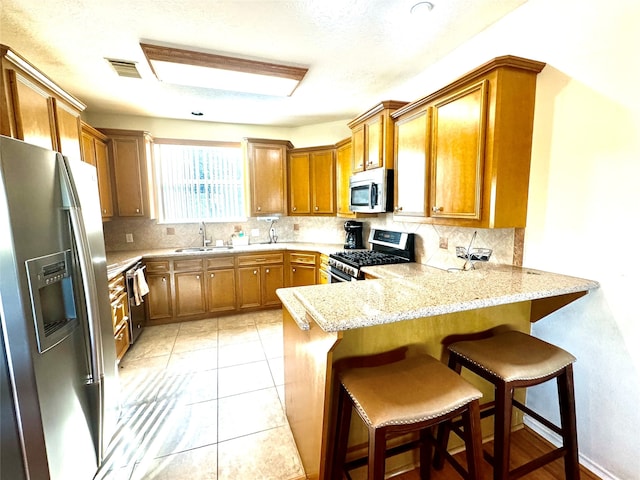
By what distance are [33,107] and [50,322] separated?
1.42 m

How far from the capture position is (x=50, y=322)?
136 cm

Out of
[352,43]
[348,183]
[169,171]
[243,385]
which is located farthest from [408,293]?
[169,171]

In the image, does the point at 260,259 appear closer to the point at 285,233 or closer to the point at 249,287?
the point at 249,287

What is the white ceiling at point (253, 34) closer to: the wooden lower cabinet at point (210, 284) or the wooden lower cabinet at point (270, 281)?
the wooden lower cabinet at point (210, 284)

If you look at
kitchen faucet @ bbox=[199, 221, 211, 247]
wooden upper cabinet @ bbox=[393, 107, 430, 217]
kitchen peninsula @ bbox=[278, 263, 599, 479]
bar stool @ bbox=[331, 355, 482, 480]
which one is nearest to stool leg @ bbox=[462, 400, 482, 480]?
bar stool @ bbox=[331, 355, 482, 480]

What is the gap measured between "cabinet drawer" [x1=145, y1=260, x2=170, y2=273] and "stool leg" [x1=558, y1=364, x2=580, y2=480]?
12.5ft

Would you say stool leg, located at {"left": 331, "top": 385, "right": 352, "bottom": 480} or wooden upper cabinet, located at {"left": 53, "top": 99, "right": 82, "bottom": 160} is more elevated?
wooden upper cabinet, located at {"left": 53, "top": 99, "right": 82, "bottom": 160}

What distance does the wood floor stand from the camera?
5.19ft

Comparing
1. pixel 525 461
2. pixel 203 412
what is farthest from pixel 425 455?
pixel 203 412

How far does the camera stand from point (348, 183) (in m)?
3.66

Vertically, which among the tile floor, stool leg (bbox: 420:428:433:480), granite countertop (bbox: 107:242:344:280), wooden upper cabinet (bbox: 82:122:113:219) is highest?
wooden upper cabinet (bbox: 82:122:113:219)

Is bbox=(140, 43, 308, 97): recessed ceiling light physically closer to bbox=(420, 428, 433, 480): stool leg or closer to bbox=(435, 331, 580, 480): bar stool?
bbox=(435, 331, 580, 480): bar stool

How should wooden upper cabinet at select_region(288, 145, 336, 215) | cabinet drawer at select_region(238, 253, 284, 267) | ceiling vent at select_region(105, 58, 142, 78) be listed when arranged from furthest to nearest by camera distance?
wooden upper cabinet at select_region(288, 145, 336, 215) < cabinet drawer at select_region(238, 253, 284, 267) < ceiling vent at select_region(105, 58, 142, 78)

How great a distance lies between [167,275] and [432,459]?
3.35 metres
